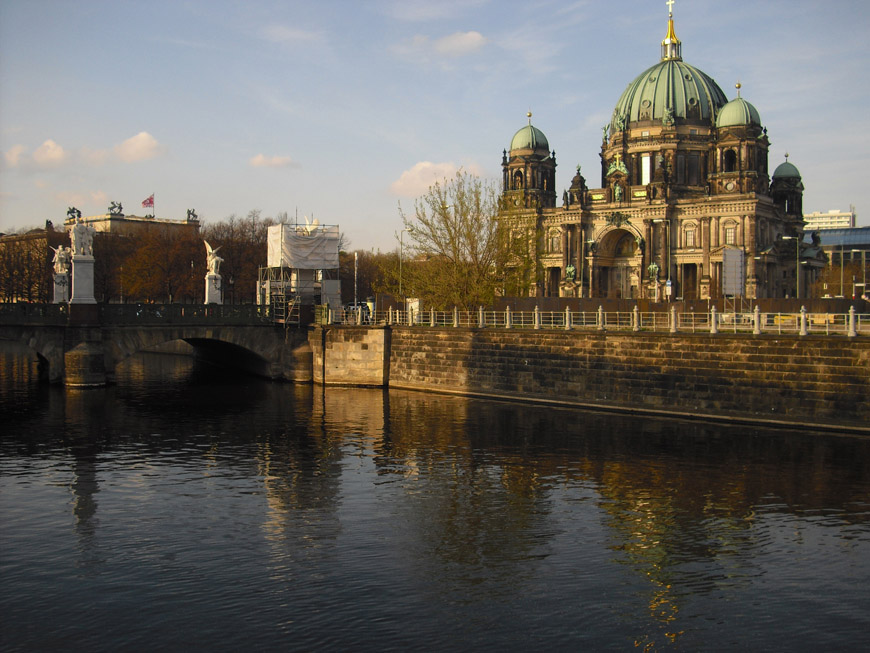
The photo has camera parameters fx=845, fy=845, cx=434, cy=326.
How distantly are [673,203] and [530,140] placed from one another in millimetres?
27732

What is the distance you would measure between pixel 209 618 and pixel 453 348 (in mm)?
37585

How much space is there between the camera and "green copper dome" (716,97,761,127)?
114 meters

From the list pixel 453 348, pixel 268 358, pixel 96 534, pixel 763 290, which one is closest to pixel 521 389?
pixel 453 348

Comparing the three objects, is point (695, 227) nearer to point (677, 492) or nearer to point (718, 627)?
point (677, 492)

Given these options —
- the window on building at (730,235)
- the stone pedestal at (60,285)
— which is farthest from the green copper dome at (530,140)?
the stone pedestal at (60,285)

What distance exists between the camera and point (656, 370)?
43281 millimetres

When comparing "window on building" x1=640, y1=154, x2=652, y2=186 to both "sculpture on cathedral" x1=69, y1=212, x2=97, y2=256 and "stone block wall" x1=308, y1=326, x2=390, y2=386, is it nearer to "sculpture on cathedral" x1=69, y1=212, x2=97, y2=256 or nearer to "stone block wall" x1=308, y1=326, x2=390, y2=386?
"stone block wall" x1=308, y1=326, x2=390, y2=386

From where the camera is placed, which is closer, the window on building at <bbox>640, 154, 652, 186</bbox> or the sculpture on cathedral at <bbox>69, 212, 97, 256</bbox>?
the sculpture on cathedral at <bbox>69, 212, 97, 256</bbox>

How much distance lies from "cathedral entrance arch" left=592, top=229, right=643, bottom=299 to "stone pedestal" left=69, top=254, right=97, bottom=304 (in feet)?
262

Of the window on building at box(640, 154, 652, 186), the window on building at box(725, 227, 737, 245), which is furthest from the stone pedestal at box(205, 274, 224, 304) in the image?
the window on building at box(640, 154, 652, 186)

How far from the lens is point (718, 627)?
57.2 feet

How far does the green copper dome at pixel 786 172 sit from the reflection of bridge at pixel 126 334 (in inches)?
3469

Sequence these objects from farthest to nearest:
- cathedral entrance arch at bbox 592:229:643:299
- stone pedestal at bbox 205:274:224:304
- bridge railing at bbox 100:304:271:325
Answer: cathedral entrance arch at bbox 592:229:643:299
stone pedestal at bbox 205:274:224:304
bridge railing at bbox 100:304:271:325

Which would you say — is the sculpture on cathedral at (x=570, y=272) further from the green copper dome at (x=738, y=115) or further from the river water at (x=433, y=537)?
the river water at (x=433, y=537)
